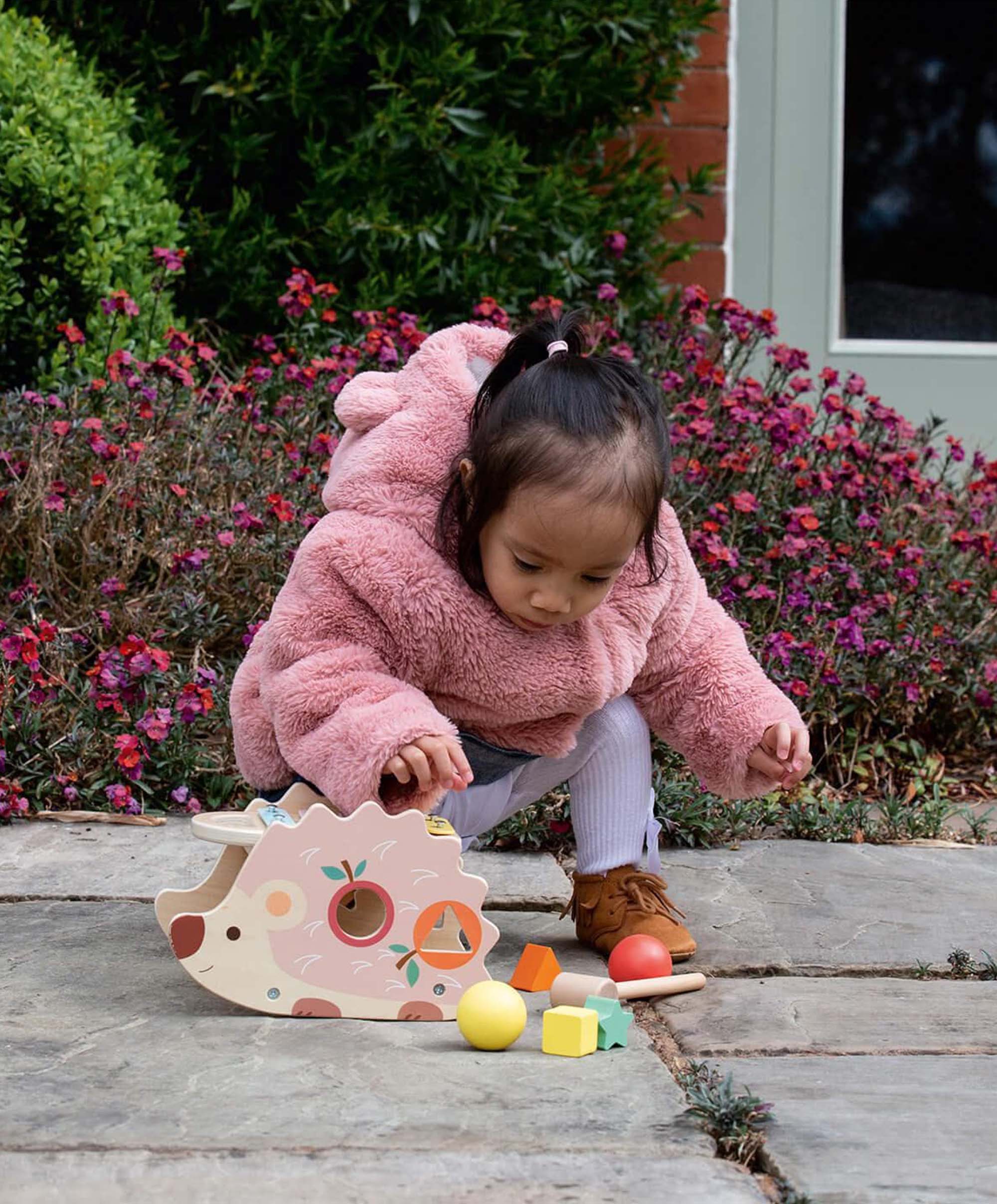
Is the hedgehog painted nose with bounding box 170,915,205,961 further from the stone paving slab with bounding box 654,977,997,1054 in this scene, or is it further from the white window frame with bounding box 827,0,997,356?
the white window frame with bounding box 827,0,997,356

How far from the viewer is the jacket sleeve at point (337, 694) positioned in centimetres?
207

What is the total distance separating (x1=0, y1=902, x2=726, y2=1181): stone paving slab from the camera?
1.58 metres

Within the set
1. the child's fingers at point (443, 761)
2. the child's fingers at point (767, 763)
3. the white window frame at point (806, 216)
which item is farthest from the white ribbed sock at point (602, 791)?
the white window frame at point (806, 216)

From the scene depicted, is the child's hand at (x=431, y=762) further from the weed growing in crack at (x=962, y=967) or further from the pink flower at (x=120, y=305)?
the pink flower at (x=120, y=305)

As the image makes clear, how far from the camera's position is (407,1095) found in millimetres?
1712

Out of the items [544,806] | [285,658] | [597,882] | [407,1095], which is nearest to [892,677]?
[544,806]

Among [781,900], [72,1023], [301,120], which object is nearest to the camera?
[72,1023]

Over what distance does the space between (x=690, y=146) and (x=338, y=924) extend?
3811 mm

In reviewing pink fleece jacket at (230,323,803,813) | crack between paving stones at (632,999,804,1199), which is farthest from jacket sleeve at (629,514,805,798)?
crack between paving stones at (632,999,804,1199)

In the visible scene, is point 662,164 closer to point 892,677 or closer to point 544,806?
point 892,677

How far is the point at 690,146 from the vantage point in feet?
17.1

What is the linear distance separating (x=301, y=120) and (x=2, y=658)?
2091mm

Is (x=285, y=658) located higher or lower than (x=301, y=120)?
lower

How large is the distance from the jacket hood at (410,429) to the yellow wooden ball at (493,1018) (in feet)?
2.26
